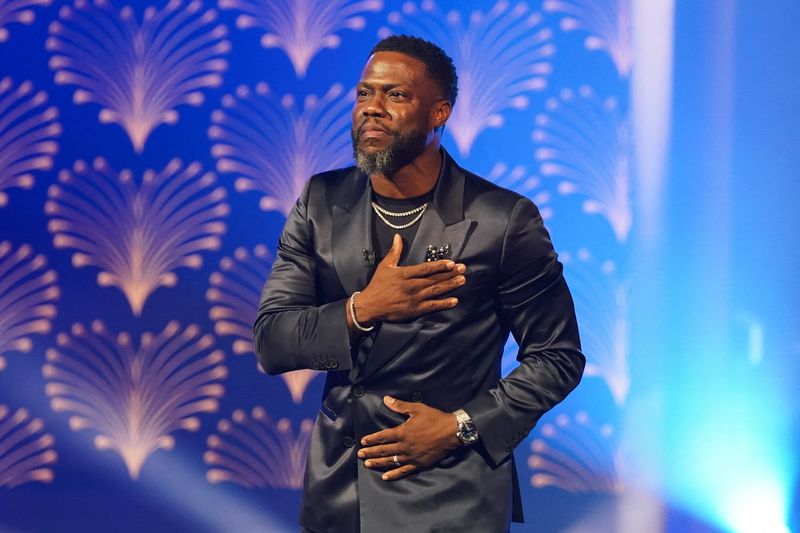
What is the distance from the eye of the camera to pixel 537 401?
6.00 ft

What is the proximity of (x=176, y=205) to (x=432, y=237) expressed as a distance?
167cm

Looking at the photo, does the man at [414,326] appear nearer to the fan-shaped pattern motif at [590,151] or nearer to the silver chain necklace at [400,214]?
the silver chain necklace at [400,214]

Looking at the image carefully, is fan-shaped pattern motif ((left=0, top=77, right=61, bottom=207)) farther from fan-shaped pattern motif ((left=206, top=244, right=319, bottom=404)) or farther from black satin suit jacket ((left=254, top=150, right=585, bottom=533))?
black satin suit jacket ((left=254, top=150, right=585, bottom=533))

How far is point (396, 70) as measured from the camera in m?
1.87

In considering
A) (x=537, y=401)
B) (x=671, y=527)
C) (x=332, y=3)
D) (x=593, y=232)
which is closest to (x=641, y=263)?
(x=593, y=232)

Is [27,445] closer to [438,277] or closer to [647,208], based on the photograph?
[438,277]

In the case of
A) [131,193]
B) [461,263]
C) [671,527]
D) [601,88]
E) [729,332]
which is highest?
[601,88]

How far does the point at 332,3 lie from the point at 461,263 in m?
1.80

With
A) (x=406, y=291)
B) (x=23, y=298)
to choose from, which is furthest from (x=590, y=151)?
(x=23, y=298)

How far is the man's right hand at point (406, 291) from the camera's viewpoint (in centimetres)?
171

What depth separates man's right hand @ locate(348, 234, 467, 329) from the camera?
5.61ft

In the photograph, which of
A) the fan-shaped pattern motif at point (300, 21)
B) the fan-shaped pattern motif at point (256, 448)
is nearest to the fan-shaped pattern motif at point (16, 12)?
the fan-shaped pattern motif at point (300, 21)

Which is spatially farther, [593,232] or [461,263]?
[593,232]

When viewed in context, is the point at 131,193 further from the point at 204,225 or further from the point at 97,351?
the point at 97,351
